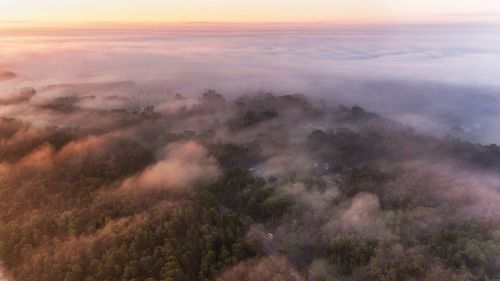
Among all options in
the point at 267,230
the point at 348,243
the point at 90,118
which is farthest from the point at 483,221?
the point at 90,118

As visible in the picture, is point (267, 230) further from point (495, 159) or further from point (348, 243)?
point (495, 159)

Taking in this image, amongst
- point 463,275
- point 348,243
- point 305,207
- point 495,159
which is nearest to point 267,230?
point 305,207

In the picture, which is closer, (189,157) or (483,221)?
(483,221)

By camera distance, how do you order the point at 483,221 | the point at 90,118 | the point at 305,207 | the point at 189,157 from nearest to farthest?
the point at 483,221 < the point at 305,207 < the point at 189,157 < the point at 90,118

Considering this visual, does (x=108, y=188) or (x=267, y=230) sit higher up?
(x=108, y=188)

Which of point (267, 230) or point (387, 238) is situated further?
point (267, 230)

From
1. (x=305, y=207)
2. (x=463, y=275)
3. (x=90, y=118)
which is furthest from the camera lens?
(x=90, y=118)

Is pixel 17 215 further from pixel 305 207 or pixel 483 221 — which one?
pixel 483 221
